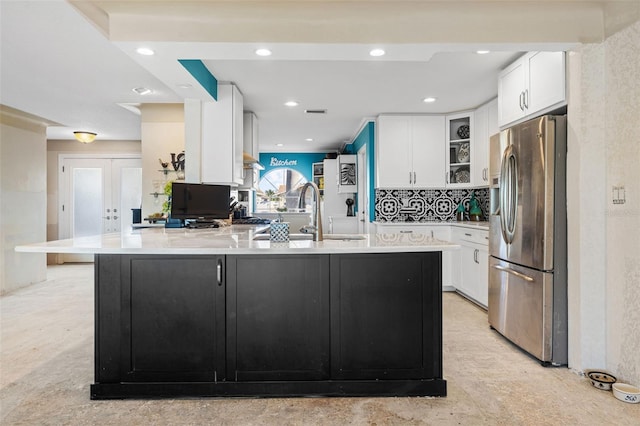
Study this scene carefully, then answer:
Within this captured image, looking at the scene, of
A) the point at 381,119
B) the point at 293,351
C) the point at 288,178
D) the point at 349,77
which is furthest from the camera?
the point at 288,178

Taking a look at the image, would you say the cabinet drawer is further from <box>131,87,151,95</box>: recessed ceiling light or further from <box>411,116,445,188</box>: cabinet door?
<box>131,87,151,95</box>: recessed ceiling light

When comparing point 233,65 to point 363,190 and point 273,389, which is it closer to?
point 273,389

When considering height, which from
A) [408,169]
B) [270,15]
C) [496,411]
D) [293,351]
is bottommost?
[496,411]

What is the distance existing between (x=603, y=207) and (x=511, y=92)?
4.34 ft

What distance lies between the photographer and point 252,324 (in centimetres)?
220

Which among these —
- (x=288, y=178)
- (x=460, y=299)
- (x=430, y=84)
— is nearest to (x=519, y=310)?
(x=460, y=299)

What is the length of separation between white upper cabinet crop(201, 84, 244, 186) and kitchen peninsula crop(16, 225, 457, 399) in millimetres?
1844

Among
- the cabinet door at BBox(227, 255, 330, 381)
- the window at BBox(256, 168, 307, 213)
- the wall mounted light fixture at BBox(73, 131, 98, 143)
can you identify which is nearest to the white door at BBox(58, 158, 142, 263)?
the wall mounted light fixture at BBox(73, 131, 98, 143)

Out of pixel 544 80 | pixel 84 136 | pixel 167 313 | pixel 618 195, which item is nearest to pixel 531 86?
pixel 544 80

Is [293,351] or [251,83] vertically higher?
[251,83]

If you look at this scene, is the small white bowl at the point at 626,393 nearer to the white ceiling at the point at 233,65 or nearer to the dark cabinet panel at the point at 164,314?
the white ceiling at the point at 233,65

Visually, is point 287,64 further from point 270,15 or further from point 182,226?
point 182,226

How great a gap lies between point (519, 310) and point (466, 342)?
1.64 ft

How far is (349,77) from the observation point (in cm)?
372
